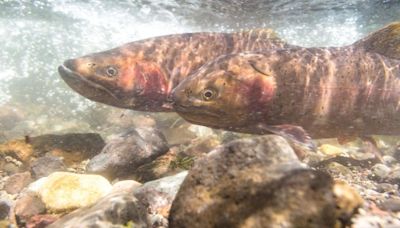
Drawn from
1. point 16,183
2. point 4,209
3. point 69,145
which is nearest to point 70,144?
point 69,145

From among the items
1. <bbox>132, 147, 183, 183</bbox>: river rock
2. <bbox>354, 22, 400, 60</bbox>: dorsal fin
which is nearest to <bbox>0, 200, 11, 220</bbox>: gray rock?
<bbox>132, 147, 183, 183</bbox>: river rock

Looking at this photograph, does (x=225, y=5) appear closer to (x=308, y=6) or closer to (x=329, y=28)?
(x=308, y=6)

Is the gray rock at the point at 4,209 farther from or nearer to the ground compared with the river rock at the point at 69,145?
farther from the ground

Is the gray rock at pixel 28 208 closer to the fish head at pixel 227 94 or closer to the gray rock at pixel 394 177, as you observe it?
the fish head at pixel 227 94

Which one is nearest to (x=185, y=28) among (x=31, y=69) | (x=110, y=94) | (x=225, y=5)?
(x=225, y=5)

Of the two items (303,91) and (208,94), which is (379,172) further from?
(208,94)

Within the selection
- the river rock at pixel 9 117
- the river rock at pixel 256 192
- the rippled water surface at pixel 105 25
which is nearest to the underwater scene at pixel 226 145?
the river rock at pixel 256 192

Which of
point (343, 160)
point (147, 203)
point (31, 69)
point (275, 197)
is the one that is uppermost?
point (275, 197)

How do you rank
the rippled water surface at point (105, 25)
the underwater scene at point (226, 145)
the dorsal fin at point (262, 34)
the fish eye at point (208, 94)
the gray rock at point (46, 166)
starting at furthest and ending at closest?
1. the rippled water surface at point (105, 25)
2. the dorsal fin at point (262, 34)
3. the gray rock at point (46, 166)
4. the fish eye at point (208, 94)
5. the underwater scene at point (226, 145)
